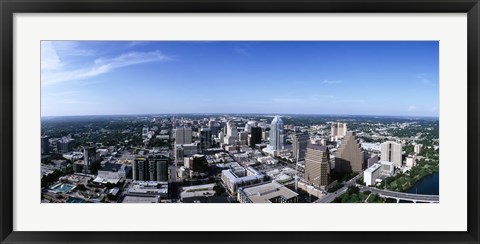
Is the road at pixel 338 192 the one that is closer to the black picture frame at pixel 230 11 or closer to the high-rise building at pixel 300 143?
the black picture frame at pixel 230 11

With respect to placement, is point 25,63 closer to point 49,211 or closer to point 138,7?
point 138,7

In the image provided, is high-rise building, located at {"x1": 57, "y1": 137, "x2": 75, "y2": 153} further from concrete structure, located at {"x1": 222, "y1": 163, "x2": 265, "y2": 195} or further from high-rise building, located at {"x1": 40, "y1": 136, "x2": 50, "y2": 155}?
concrete structure, located at {"x1": 222, "y1": 163, "x2": 265, "y2": 195}

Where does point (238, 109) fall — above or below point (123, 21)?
below

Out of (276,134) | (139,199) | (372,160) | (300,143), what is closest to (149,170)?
(139,199)

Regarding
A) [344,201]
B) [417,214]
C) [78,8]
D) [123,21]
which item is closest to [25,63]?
[78,8]

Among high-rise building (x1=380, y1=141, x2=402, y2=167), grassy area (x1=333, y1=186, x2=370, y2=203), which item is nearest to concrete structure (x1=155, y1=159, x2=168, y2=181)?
grassy area (x1=333, y1=186, x2=370, y2=203)

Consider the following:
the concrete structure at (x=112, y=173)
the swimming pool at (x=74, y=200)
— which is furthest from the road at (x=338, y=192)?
the swimming pool at (x=74, y=200)
